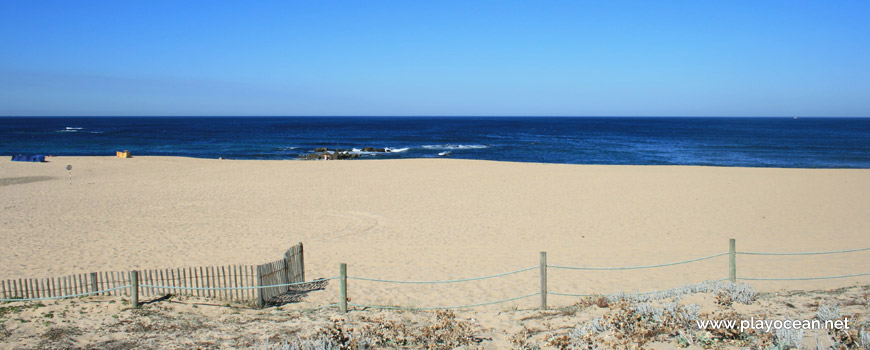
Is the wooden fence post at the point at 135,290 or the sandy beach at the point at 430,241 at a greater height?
the wooden fence post at the point at 135,290

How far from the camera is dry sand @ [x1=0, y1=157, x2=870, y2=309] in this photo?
11.1 metres

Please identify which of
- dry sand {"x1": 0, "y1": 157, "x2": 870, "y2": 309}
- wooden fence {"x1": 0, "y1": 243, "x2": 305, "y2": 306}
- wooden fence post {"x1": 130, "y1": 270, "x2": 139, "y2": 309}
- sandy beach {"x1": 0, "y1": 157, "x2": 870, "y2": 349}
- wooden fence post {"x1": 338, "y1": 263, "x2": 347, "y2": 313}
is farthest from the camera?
dry sand {"x1": 0, "y1": 157, "x2": 870, "y2": 309}

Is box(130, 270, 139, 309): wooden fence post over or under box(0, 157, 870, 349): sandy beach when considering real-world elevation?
over

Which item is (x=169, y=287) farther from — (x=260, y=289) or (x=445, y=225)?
(x=445, y=225)

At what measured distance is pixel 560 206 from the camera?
18.6 meters

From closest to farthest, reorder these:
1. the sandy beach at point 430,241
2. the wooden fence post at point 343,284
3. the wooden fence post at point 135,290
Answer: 1. the sandy beach at point 430,241
2. the wooden fence post at point 135,290
3. the wooden fence post at point 343,284

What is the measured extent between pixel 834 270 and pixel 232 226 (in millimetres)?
14677

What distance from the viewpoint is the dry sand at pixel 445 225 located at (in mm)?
11086

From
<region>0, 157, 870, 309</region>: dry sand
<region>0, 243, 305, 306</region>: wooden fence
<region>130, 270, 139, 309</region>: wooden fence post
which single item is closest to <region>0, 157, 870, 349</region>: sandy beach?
<region>0, 157, 870, 309</region>: dry sand

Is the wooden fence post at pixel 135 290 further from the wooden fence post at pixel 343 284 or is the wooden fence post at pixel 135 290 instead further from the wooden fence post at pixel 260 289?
the wooden fence post at pixel 343 284

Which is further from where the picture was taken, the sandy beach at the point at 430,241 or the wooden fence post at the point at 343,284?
the wooden fence post at the point at 343,284

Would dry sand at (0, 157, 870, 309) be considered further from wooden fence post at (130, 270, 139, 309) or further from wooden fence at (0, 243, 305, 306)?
wooden fence post at (130, 270, 139, 309)

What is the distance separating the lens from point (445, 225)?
15688mm

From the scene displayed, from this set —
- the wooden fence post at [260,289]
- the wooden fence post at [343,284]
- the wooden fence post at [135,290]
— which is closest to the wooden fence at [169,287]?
the wooden fence post at [260,289]
